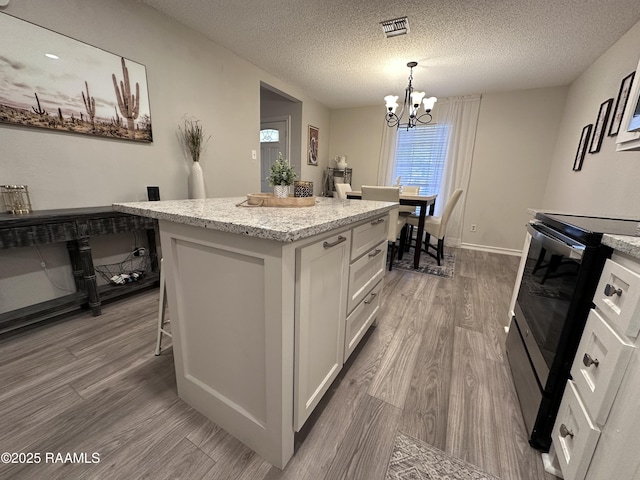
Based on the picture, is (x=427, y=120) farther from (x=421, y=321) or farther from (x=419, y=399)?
(x=419, y=399)

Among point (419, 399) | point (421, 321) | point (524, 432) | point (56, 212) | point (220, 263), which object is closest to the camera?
point (220, 263)

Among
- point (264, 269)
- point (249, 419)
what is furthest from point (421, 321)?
point (264, 269)

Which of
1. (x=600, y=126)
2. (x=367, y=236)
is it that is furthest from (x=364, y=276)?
(x=600, y=126)

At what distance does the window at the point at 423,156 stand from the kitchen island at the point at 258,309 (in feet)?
12.1

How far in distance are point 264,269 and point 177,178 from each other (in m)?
2.28

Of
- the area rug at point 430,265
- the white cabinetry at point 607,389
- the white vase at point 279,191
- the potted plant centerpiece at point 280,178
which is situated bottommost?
the area rug at point 430,265

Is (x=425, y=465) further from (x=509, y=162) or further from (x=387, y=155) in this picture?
(x=387, y=155)

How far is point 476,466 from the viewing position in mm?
972

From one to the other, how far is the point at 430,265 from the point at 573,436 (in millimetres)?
2585

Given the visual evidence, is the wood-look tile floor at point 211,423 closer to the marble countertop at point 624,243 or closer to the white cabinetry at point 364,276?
the white cabinetry at point 364,276

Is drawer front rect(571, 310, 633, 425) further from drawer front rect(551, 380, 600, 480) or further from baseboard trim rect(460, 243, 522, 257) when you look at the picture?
baseboard trim rect(460, 243, 522, 257)

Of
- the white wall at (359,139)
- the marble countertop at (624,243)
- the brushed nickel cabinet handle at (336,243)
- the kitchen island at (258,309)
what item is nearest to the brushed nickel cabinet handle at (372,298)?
the kitchen island at (258,309)

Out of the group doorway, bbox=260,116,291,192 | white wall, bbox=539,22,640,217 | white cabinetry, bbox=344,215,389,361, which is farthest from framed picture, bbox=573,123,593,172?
doorway, bbox=260,116,291,192

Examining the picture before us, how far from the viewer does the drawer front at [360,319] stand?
4.33 feet
